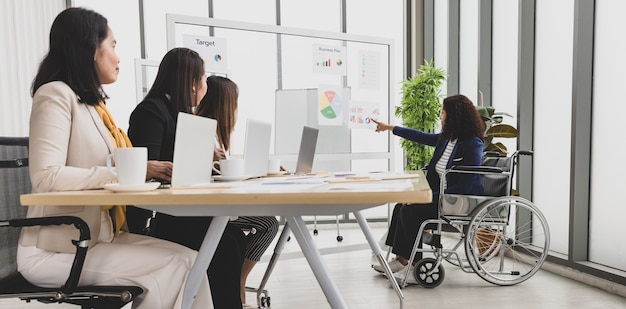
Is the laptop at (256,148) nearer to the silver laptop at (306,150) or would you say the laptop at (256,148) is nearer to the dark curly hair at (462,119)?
the silver laptop at (306,150)

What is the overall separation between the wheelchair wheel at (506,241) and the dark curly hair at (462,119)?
55 cm

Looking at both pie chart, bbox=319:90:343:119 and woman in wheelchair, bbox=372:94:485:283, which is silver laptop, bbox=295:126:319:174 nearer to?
woman in wheelchair, bbox=372:94:485:283

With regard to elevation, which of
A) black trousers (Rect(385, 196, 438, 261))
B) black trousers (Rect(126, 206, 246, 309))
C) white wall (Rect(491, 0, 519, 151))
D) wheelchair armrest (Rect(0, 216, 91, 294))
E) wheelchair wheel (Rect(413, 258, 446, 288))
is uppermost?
white wall (Rect(491, 0, 519, 151))

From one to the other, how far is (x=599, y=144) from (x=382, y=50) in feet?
6.38

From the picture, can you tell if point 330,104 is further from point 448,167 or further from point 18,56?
point 18,56

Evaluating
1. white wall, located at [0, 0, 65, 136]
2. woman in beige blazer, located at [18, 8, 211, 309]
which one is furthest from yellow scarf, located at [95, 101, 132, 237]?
white wall, located at [0, 0, 65, 136]

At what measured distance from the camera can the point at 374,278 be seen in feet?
10.6

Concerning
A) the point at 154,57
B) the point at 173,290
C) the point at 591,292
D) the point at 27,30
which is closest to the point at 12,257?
the point at 173,290

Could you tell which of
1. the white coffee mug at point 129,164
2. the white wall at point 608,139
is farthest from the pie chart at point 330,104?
the white coffee mug at point 129,164

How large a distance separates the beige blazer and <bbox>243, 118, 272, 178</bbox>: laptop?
0.60 metres

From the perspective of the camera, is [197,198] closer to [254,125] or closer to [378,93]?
[254,125]

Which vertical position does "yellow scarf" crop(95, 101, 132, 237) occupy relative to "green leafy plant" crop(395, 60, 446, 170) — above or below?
below

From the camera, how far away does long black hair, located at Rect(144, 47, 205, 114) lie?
1.93 m

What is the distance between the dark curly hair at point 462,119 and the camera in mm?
3229
